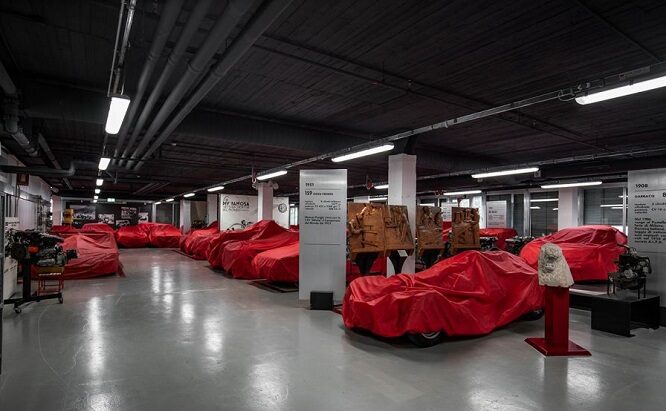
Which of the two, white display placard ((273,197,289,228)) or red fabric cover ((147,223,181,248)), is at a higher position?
white display placard ((273,197,289,228))

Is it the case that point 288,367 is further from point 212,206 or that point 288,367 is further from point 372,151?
point 212,206

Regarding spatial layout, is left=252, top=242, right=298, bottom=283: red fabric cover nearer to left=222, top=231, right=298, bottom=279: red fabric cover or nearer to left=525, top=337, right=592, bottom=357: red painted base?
left=222, top=231, right=298, bottom=279: red fabric cover

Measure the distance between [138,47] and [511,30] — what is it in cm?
391

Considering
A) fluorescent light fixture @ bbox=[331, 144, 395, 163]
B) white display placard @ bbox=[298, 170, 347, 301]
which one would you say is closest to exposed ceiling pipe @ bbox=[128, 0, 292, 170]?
white display placard @ bbox=[298, 170, 347, 301]

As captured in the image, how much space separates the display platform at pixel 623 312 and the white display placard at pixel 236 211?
13019 mm

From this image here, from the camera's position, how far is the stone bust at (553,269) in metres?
4.09

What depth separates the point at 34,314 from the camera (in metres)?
5.66

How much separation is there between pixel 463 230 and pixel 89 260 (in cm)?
911

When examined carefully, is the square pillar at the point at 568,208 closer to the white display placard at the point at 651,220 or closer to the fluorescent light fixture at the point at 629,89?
the white display placard at the point at 651,220

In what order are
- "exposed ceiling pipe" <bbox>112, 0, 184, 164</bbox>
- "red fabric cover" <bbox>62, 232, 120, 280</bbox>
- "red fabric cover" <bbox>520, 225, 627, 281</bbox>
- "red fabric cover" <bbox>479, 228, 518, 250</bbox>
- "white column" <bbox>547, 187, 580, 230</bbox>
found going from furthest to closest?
1. "white column" <bbox>547, 187, 580, 230</bbox>
2. "red fabric cover" <bbox>479, 228, 518, 250</bbox>
3. "red fabric cover" <bbox>62, 232, 120, 280</bbox>
4. "red fabric cover" <bbox>520, 225, 627, 281</bbox>
5. "exposed ceiling pipe" <bbox>112, 0, 184, 164</bbox>

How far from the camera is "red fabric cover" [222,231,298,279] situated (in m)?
9.31

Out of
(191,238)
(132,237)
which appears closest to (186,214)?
(132,237)

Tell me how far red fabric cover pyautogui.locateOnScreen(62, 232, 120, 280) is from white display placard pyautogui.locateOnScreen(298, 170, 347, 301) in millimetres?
5874

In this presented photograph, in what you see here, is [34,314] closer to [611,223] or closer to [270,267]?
[270,267]
